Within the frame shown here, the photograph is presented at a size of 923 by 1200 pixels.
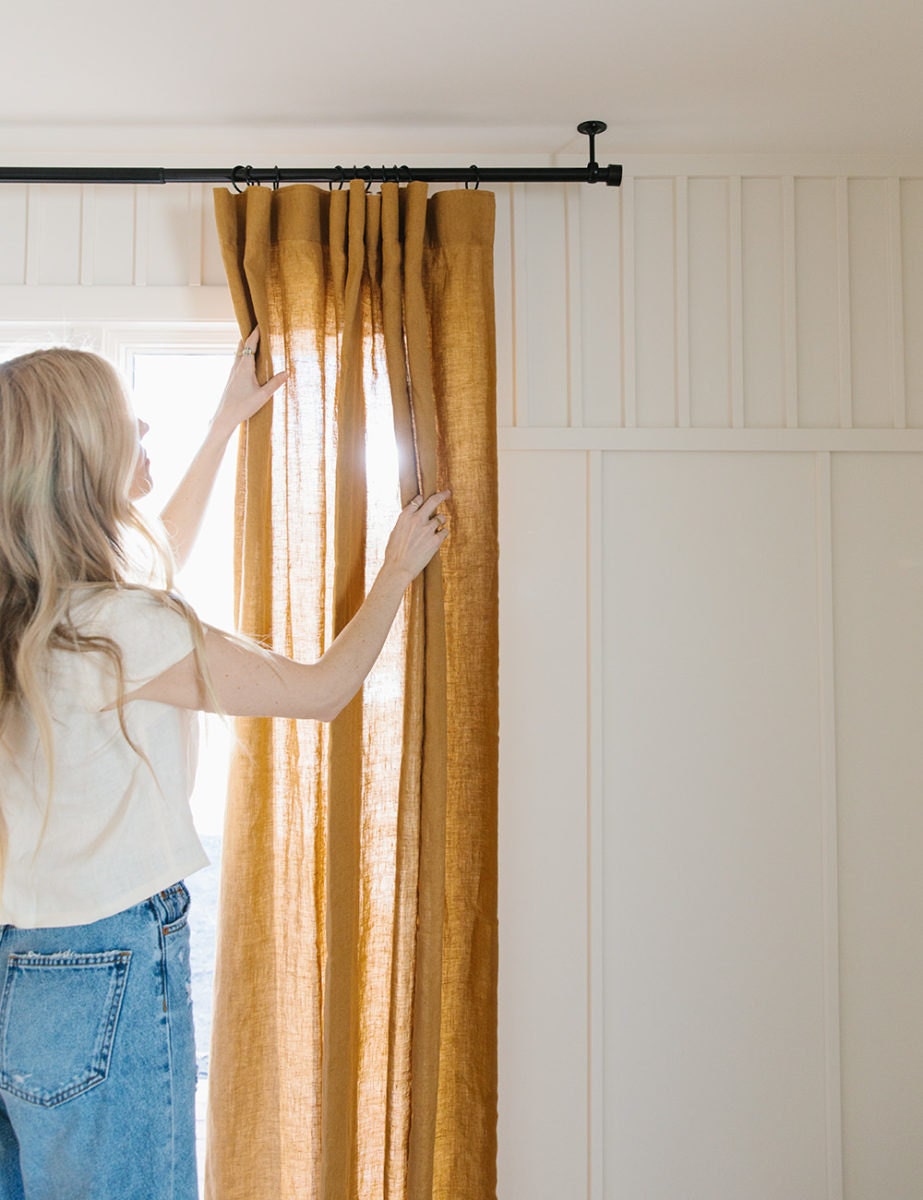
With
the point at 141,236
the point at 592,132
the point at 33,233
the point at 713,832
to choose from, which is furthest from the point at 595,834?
the point at 33,233

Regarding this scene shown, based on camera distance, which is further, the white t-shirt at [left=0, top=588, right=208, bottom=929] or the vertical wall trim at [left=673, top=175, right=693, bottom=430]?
the vertical wall trim at [left=673, top=175, right=693, bottom=430]

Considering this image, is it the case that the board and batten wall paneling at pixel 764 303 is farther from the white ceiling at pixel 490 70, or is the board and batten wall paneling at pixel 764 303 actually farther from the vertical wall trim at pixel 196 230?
the vertical wall trim at pixel 196 230

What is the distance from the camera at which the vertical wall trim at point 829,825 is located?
1801mm

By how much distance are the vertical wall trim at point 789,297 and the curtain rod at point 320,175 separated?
0.38 meters

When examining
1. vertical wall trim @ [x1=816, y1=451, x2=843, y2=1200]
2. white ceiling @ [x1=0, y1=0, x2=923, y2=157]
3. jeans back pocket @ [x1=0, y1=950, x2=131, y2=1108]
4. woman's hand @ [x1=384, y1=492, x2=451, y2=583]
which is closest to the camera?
jeans back pocket @ [x1=0, y1=950, x2=131, y2=1108]

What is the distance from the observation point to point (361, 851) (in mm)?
1716

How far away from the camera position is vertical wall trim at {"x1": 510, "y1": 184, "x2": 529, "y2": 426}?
185cm

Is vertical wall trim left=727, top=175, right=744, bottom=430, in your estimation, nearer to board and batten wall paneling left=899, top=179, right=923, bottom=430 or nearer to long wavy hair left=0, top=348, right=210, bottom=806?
board and batten wall paneling left=899, top=179, right=923, bottom=430

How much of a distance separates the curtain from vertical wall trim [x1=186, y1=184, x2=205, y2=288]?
17cm

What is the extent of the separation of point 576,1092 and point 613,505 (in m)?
1.15

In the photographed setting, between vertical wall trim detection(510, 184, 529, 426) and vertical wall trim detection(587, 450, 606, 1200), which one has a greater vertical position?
vertical wall trim detection(510, 184, 529, 426)

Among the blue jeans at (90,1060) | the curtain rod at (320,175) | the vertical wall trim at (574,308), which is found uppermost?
the curtain rod at (320,175)

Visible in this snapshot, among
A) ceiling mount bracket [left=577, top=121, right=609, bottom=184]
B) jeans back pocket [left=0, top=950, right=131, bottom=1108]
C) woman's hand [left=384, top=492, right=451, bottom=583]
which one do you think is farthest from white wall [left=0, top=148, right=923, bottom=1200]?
jeans back pocket [left=0, top=950, right=131, bottom=1108]

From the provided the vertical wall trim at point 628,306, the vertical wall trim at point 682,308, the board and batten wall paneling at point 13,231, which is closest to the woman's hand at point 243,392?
the board and batten wall paneling at point 13,231
